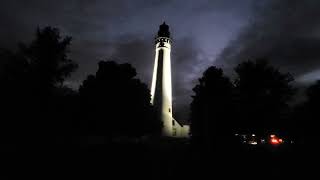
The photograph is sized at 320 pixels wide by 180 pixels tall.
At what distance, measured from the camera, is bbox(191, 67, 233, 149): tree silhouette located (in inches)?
1761

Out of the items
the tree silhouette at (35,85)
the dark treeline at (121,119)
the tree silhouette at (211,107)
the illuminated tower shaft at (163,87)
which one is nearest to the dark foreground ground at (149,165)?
the dark treeline at (121,119)

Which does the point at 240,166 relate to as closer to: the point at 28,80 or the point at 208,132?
the point at 208,132

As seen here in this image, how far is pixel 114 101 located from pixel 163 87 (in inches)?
1077

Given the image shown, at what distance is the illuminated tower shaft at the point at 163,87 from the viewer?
76.3 metres

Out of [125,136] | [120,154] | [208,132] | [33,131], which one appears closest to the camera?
[120,154]

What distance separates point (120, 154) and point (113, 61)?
30745 millimetres

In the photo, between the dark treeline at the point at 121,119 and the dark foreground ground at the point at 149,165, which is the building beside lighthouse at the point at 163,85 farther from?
the dark foreground ground at the point at 149,165

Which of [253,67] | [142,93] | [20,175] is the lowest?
[20,175]

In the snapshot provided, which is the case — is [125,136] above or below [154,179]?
above

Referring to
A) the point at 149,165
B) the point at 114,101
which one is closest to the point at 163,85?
the point at 114,101

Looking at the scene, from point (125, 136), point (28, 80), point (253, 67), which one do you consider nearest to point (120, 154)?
point (28, 80)

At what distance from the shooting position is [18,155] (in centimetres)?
2270

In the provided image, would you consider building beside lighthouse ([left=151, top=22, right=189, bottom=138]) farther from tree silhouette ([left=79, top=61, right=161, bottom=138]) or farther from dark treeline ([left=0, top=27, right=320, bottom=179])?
tree silhouette ([left=79, top=61, right=161, bottom=138])

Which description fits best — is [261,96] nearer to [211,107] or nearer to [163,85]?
[211,107]
